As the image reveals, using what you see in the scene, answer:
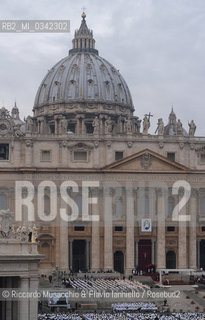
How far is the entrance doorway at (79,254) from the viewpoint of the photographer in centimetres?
11545

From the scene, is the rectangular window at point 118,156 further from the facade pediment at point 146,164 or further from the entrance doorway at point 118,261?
the entrance doorway at point 118,261

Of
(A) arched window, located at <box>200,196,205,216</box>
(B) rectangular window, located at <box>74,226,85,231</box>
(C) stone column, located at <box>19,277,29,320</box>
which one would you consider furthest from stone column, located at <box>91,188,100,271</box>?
(C) stone column, located at <box>19,277,29,320</box>

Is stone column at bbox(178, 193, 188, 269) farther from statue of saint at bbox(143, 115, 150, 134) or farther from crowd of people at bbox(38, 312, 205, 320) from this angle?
crowd of people at bbox(38, 312, 205, 320)

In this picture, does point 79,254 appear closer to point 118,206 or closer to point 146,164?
point 118,206

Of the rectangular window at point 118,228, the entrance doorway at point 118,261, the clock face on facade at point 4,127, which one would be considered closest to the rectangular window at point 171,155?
the rectangular window at point 118,228

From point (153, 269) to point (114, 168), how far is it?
48.4 ft

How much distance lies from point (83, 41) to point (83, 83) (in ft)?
45.3

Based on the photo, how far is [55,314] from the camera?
75.1 meters

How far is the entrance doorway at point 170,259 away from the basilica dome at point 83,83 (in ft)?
124

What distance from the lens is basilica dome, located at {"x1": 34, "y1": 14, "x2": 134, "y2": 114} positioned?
14738 centimetres

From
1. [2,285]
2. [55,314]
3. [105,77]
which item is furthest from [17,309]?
[105,77]

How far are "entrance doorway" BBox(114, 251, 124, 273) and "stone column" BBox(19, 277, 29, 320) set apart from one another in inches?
2152

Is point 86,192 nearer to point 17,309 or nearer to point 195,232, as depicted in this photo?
point 195,232

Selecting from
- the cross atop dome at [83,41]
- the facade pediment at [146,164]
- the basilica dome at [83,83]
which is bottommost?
the facade pediment at [146,164]
